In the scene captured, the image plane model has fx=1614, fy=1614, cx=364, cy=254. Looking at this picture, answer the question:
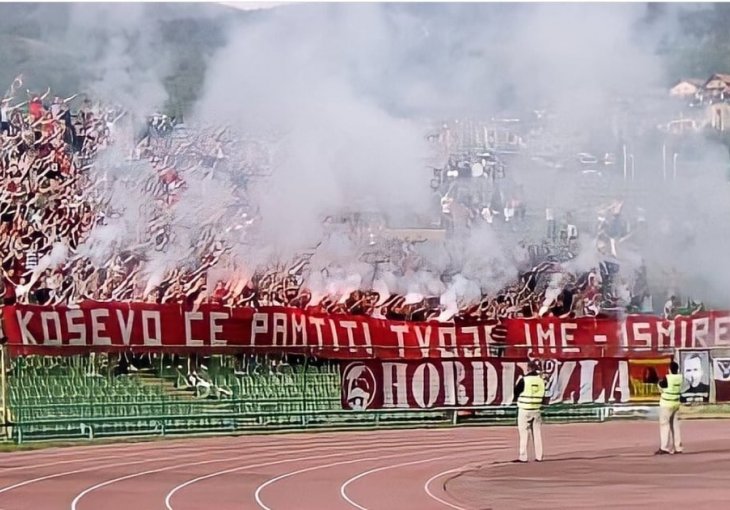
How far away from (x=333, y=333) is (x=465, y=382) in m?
0.83

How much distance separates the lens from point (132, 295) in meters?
9.10

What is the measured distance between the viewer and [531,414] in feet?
29.4

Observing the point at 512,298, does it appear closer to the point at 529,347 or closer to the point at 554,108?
the point at 529,347

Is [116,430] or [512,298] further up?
[512,298]

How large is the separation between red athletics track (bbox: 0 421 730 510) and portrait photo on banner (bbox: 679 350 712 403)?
18 cm

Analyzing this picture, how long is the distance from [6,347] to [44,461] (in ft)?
2.32

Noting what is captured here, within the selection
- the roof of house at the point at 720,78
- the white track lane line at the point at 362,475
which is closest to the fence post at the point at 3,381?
the white track lane line at the point at 362,475

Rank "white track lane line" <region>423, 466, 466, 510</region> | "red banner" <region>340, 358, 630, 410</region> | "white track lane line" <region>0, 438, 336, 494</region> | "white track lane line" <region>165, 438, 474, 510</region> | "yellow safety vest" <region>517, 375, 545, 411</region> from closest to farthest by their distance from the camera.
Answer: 1. "white track lane line" <region>423, 466, 466, 510</region>
2. "white track lane line" <region>165, 438, 474, 510</region>
3. "white track lane line" <region>0, 438, 336, 494</region>
4. "yellow safety vest" <region>517, 375, 545, 411</region>
5. "red banner" <region>340, 358, 630, 410</region>

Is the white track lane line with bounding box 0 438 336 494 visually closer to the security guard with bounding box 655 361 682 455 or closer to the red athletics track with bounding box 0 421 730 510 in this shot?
the red athletics track with bounding box 0 421 730 510

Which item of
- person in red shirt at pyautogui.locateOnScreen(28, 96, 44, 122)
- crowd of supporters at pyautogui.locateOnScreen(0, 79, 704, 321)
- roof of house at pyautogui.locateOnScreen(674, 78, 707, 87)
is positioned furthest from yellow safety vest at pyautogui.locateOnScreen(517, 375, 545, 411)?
person in red shirt at pyautogui.locateOnScreen(28, 96, 44, 122)

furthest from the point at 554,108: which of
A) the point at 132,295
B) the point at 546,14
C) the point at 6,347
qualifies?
the point at 6,347

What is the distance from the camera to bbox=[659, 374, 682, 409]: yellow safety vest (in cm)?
902

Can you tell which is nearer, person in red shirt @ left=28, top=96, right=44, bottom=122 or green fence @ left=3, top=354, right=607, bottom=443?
person in red shirt @ left=28, top=96, right=44, bottom=122

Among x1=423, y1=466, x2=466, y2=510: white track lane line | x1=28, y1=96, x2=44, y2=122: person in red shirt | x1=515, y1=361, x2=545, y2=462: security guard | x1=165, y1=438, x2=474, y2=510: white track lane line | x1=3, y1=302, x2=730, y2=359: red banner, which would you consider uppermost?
x1=28, y1=96, x2=44, y2=122: person in red shirt
